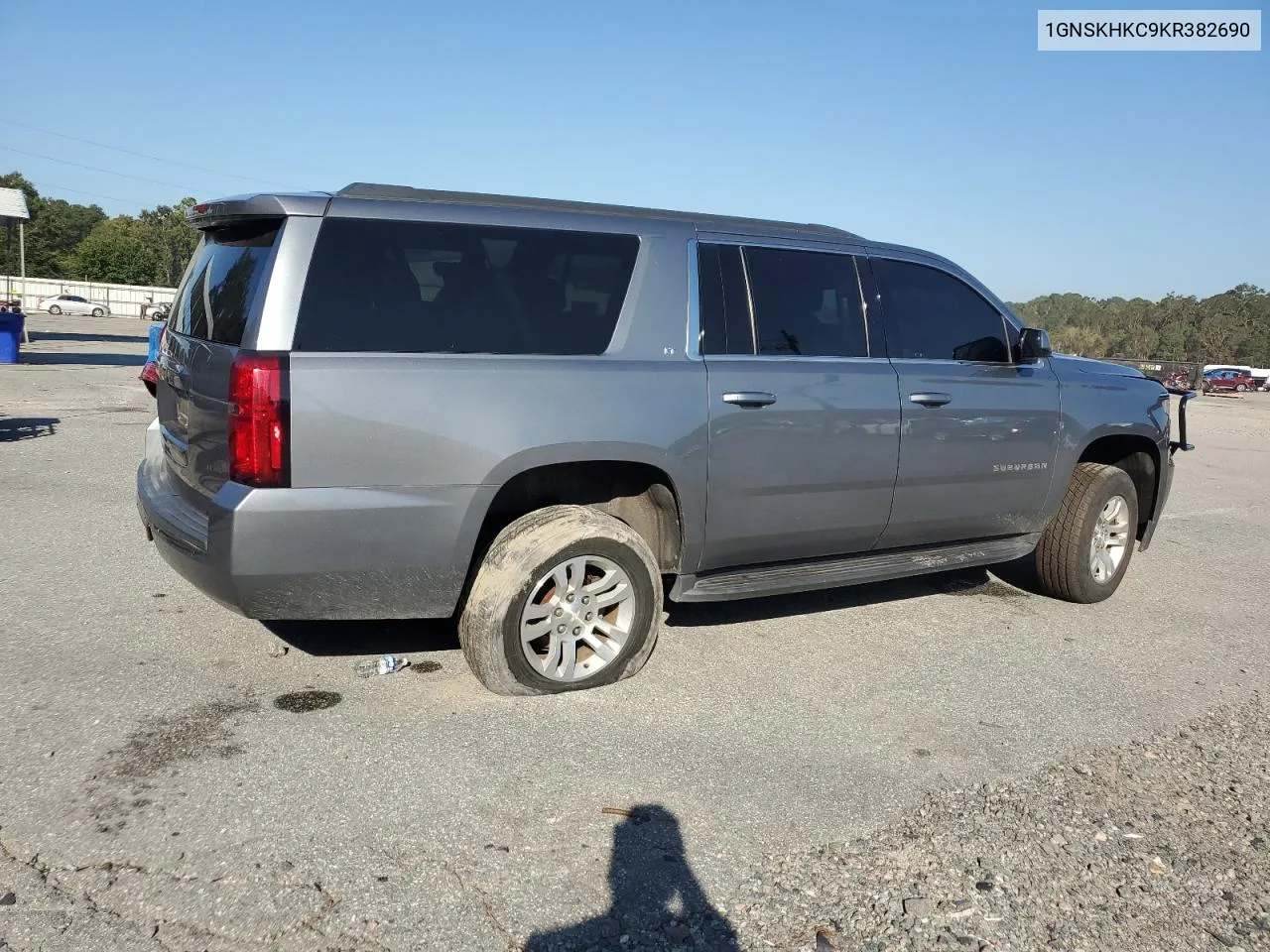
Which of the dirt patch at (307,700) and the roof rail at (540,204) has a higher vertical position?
the roof rail at (540,204)

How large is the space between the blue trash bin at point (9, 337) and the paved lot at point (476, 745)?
1454cm

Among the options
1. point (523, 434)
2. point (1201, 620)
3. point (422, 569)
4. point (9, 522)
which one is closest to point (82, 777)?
point (422, 569)

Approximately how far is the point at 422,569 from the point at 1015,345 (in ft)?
11.2

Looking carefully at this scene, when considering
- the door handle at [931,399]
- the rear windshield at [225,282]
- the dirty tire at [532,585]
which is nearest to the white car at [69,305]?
the rear windshield at [225,282]

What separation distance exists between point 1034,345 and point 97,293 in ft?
231

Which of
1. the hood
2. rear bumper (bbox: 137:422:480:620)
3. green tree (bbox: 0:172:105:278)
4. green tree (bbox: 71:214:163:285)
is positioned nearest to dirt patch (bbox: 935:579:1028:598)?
the hood

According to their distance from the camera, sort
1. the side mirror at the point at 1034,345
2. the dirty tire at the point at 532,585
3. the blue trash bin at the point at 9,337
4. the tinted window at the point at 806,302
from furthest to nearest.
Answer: the blue trash bin at the point at 9,337
the side mirror at the point at 1034,345
the tinted window at the point at 806,302
the dirty tire at the point at 532,585

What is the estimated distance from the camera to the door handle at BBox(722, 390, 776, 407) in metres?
4.27

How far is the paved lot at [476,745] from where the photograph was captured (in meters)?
2.67

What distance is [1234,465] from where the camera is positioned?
13.7 meters

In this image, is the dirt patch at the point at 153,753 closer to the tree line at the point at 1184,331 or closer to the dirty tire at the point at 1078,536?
the dirty tire at the point at 1078,536

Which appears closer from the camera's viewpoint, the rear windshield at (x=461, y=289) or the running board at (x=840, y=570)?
the rear windshield at (x=461, y=289)

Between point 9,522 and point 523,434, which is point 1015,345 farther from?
point 9,522

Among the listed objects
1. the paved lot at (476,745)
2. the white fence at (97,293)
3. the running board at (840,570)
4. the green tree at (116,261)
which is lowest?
the paved lot at (476,745)
